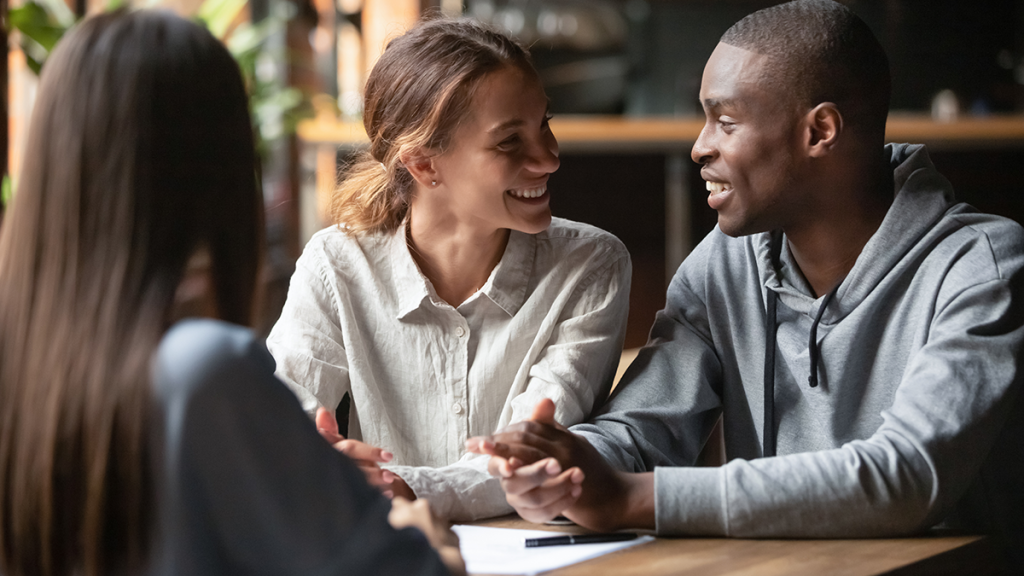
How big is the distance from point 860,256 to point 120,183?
941 millimetres

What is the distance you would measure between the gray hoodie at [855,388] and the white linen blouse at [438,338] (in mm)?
93

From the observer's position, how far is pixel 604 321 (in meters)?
1.44

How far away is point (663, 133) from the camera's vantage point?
419 centimetres

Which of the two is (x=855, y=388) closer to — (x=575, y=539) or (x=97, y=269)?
(x=575, y=539)

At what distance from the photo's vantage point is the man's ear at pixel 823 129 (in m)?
1.32

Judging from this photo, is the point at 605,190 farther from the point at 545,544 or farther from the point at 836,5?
the point at 545,544

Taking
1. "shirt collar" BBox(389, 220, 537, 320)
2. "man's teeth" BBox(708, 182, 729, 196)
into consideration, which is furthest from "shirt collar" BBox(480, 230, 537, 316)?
"man's teeth" BBox(708, 182, 729, 196)

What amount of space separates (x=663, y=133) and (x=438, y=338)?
2.93 metres

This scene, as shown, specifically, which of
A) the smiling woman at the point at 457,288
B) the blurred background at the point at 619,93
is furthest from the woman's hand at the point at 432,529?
the blurred background at the point at 619,93

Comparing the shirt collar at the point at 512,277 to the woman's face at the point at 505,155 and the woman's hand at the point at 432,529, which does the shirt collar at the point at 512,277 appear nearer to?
the woman's face at the point at 505,155

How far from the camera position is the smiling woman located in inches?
55.9

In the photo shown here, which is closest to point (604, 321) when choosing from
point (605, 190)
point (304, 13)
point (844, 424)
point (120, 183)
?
point (844, 424)

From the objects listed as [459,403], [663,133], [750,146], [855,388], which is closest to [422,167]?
[459,403]

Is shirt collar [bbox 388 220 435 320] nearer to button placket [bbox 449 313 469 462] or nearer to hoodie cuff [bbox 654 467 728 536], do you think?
button placket [bbox 449 313 469 462]
